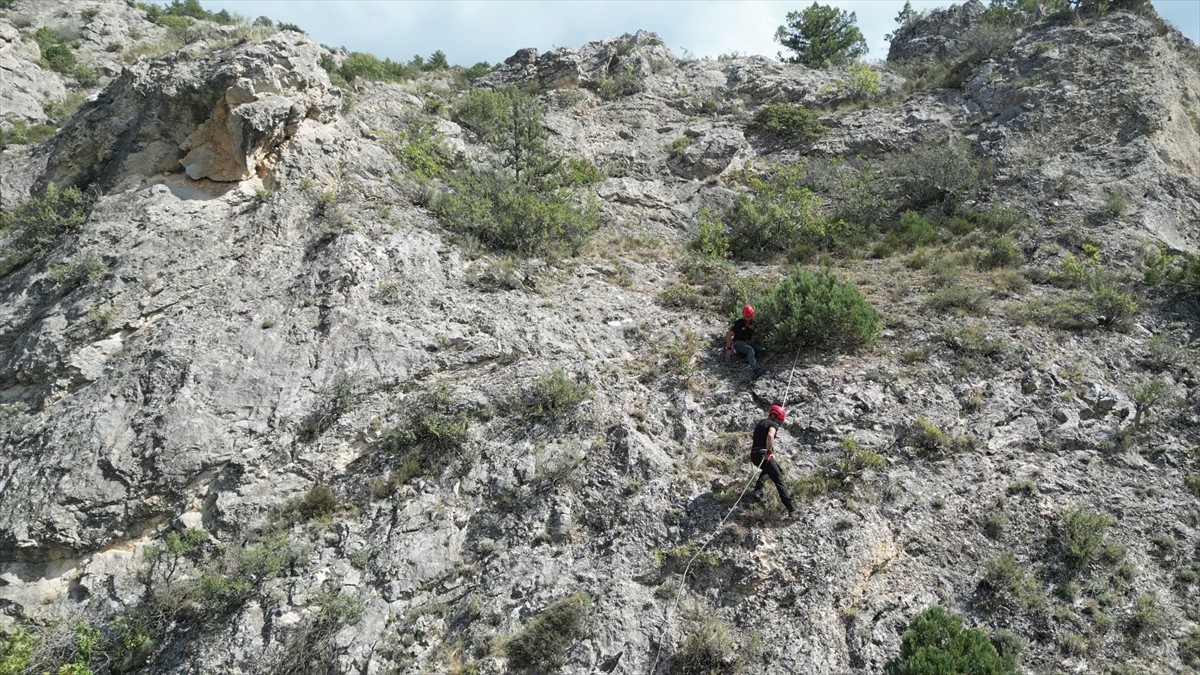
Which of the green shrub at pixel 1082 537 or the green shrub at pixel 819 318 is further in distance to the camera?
the green shrub at pixel 819 318

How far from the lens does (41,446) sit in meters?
7.86

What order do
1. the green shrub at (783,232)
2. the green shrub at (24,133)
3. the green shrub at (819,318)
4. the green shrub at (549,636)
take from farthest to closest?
the green shrub at (24,133) → the green shrub at (783,232) → the green shrub at (819,318) → the green shrub at (549,636)

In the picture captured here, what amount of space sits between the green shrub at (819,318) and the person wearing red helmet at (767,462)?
2380 millimetres

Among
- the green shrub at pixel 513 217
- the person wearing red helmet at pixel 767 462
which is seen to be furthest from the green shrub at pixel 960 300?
the green shrub at pixel 513 217

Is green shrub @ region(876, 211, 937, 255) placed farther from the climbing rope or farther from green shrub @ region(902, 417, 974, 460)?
the climbing rope

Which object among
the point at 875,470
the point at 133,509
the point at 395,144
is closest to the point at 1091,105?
the point at 875,470

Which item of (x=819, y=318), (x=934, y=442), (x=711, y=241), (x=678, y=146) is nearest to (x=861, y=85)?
(x=678, y=146)

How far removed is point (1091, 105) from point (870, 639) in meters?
14.6

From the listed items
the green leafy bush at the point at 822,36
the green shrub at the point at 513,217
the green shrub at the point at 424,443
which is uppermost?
the green leafy bush at the point at 822,36

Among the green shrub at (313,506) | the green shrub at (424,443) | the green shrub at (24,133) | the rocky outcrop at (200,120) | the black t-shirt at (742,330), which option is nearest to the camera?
the green shrub at (313,506)

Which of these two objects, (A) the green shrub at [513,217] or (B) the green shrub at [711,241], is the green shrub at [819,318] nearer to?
(B) the green shrub at [711,241]

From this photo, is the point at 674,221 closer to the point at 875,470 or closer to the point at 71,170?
the point at 875,470

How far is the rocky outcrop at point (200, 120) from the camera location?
11.4 m

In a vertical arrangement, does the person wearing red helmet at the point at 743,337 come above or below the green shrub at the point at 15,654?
above
